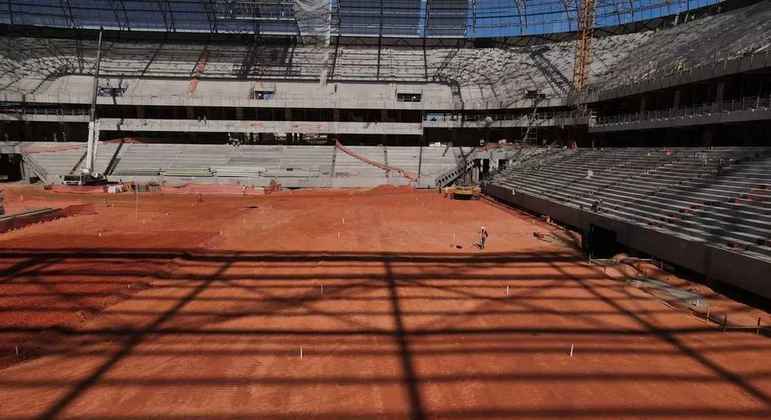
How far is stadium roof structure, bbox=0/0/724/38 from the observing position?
50062 mm

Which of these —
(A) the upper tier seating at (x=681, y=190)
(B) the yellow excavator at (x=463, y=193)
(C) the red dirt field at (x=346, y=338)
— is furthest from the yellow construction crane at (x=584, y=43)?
(C) the red dirt field at (x=346, y=338)

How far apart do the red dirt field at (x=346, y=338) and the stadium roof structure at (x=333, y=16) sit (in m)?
43.7

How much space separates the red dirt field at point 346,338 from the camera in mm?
6656

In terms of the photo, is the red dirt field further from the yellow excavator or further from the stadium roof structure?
the stadium roof structure

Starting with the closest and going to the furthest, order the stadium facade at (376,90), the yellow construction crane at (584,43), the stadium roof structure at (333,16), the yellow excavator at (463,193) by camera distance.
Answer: the stadium facade at (376,90) < the yellow excavator at (463,193) < the yellow construction crane at (584,43) < the stadium roof structure at (333,16)

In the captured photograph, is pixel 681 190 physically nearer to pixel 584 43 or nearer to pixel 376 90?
pixel 584 43

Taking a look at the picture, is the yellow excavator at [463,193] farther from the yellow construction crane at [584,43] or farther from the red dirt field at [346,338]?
the yellow construction crane at [584,43]

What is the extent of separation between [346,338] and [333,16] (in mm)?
54184

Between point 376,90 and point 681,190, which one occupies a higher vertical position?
point 376,90

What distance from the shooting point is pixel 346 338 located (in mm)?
8922

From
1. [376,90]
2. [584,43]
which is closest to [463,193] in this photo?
[376,90]

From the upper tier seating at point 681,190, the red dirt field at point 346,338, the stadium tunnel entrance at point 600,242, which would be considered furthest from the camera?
the stadium tunnel entrance at point 600,242

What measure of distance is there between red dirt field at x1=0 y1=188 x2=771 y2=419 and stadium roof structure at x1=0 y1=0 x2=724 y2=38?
43.7 m

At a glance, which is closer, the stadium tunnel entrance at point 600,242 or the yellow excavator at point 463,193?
the stadium tunnel entrance at point 600,242
